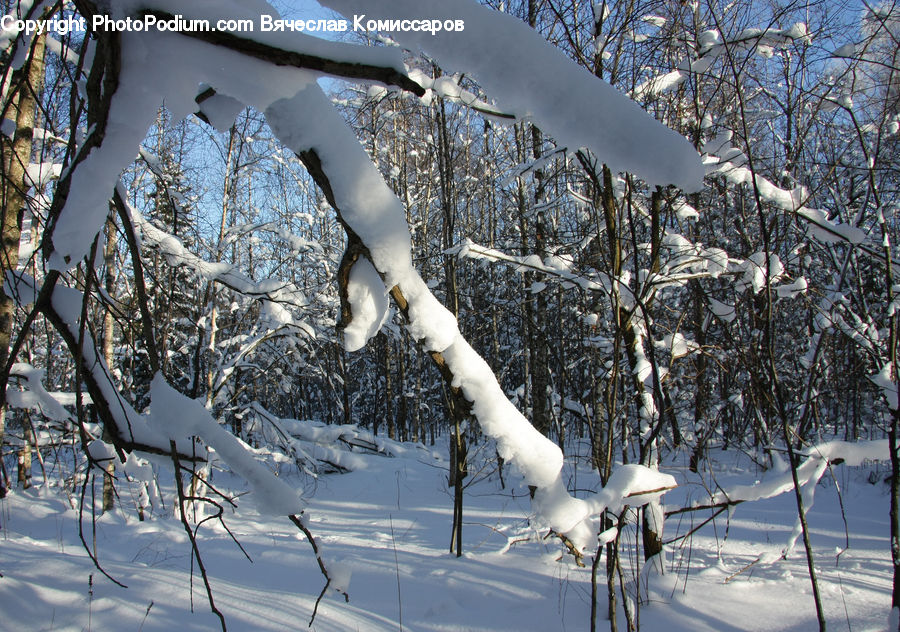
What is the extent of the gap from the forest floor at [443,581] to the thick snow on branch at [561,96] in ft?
2.75

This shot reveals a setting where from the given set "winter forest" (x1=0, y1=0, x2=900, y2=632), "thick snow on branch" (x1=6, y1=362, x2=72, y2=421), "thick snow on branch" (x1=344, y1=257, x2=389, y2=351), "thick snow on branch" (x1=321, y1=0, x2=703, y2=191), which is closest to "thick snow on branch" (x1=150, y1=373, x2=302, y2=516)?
"winter forest" (x1=0, y1=0, x2=900, y2=632)

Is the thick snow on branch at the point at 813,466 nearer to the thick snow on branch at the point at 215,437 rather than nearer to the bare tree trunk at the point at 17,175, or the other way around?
the thick snow on branch at the point at 215,437

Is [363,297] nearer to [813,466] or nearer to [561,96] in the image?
[561,96]

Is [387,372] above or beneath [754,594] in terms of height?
above

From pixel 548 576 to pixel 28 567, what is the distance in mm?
3461

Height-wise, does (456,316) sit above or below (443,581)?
above

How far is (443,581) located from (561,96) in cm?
357

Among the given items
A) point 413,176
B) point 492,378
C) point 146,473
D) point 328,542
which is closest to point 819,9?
point 492,378

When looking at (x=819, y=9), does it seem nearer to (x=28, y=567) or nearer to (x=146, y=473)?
(x=146, y=473)

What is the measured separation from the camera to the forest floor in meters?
2.68

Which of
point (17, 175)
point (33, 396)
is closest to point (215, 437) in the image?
point (33, 396)

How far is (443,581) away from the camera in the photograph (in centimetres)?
A: 339

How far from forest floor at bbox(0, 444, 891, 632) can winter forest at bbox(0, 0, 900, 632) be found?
0.03m

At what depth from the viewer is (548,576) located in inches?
132
